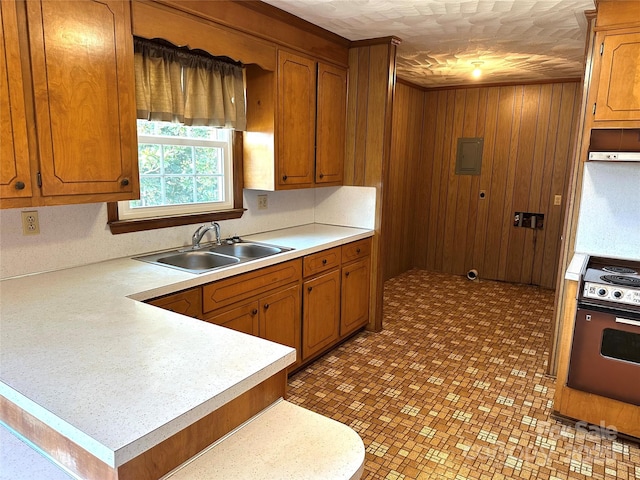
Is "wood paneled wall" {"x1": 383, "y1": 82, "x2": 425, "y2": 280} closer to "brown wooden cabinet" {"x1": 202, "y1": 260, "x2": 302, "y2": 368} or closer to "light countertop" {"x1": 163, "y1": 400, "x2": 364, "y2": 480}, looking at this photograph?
"brown wooden cabinet" {"x1": 202, "y1": 260, "x2": 302, "y2": 368}

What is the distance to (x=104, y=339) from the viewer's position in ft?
4.66

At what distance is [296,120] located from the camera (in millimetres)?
3188

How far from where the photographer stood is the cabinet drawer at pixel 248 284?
7.44ft

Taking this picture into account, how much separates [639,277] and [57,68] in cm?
313

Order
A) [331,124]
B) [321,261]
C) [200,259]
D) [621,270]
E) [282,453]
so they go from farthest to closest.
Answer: [331,124] → [321,261] → [200,259] → [621,270] → [282,453]

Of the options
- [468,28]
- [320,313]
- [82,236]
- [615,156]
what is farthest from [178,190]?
[615,156]

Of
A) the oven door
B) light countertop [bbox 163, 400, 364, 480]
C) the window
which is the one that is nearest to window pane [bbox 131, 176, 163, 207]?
the window

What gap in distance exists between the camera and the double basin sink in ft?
8.41

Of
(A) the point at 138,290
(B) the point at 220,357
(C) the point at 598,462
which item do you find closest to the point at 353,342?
(C) the point at 598,462

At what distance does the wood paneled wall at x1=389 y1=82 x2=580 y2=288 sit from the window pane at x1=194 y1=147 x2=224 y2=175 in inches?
104

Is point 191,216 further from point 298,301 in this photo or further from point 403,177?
point 403,177

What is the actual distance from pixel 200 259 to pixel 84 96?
1.18 metres

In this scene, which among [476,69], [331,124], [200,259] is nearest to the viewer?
[200,259]

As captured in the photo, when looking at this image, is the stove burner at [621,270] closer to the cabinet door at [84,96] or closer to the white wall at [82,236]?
the white wall at [82,236]
